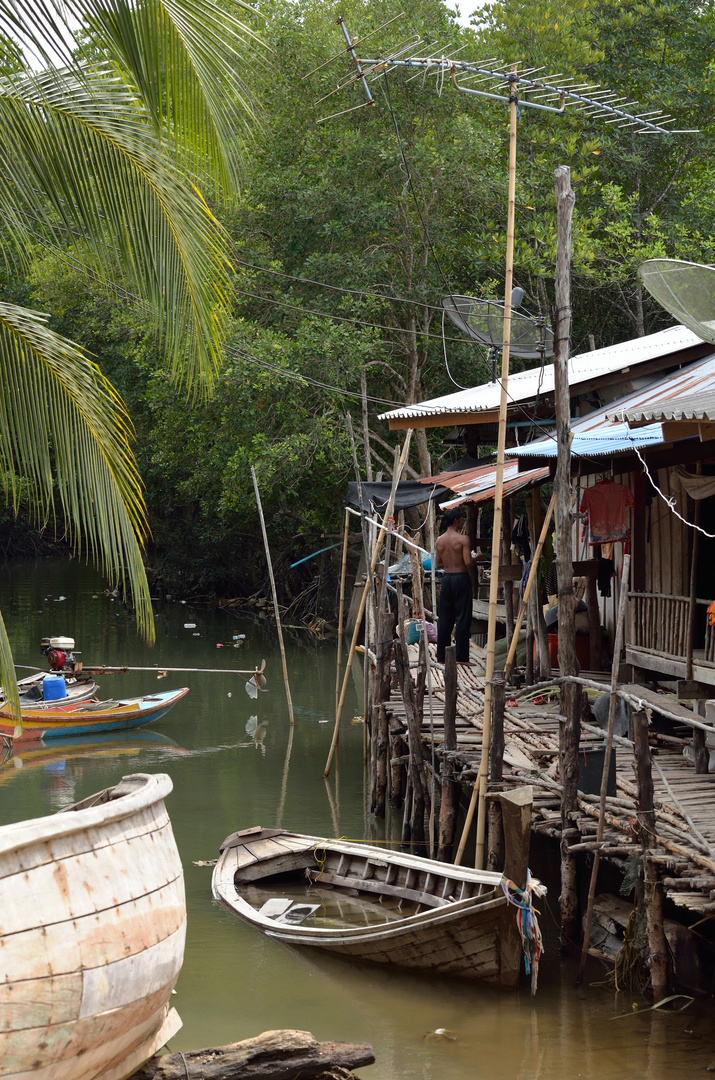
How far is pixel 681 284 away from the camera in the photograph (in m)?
7.16

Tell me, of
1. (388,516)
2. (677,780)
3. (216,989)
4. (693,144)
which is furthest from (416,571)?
(693,144)

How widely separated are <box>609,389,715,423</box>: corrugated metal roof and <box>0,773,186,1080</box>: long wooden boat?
164 inches

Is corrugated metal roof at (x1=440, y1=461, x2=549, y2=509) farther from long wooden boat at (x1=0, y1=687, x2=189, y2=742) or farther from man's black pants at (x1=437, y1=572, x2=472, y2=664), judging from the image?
long wooden boat at (x1=0, y1=687, x2=189, y2=742)

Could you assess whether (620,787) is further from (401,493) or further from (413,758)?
(401,493)

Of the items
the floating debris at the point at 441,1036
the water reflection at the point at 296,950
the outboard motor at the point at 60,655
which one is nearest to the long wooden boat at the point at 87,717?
the water reflection at the point at 296,950

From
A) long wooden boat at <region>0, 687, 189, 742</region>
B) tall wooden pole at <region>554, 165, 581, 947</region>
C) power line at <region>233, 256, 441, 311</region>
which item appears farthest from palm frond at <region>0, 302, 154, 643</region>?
power line at <region>233, 256, 441, 311</region>

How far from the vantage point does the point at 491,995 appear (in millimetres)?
7234

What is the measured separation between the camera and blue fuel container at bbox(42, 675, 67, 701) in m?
15.6

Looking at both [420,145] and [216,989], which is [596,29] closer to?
[420,145]

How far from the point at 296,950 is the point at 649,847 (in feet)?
10.5

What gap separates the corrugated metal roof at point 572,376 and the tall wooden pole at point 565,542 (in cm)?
330

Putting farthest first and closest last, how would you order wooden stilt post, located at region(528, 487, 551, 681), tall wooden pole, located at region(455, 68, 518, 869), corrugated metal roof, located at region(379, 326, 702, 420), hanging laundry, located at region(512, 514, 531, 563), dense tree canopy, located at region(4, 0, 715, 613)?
1. dense tree canopy, located at region(4, 0, 715, 613)
2. hanging laundry, located at region(512, 514, 531, 563)
3. wooden stilt post, located at region(528, 487, 551, 681)
4. corrugated metal roof, located at region(379, 326, 702, 420)
5. tall wooden pole, located at region(455, 68, 518, 869)

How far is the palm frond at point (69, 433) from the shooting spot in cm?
518

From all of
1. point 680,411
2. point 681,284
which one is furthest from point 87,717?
point 681,284
